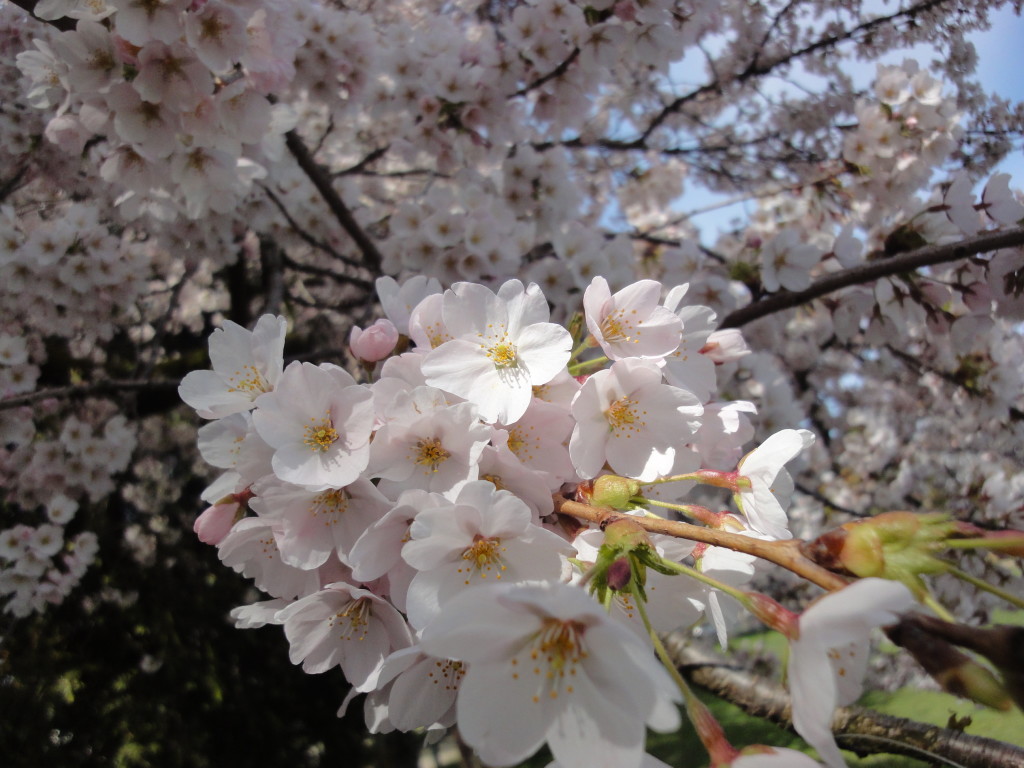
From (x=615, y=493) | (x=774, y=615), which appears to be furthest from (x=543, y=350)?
(x=774, y=615)

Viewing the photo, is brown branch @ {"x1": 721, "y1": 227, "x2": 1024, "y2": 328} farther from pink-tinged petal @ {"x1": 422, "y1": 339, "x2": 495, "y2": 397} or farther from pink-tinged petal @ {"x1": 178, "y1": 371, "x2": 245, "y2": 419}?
pink-tinged petal @ {"x1": 178, "y1": 371, "x2": 245, "y2": 419}

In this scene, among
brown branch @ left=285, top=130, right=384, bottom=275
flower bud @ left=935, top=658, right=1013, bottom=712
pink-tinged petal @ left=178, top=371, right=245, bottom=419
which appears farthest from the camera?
brown branch @ left=285, top=130, right=384, bottom=275

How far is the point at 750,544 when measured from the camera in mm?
646

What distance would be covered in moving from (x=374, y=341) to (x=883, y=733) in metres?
1.40

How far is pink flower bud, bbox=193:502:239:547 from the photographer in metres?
0.93

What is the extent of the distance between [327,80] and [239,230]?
1.24 metres

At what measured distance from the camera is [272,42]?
5.76 feet

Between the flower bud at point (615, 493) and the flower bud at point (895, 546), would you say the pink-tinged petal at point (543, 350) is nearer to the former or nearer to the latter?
the flower bud at point (615, 493)

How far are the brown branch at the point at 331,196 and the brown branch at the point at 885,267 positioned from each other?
5.50ft

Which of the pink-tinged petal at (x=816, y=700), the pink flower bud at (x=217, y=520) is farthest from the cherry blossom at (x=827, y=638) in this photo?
the pink flower bud at (x=217, y=520)

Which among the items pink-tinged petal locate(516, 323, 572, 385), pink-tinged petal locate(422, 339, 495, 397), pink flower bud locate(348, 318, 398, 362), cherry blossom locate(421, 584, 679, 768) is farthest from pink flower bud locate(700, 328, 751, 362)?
cherry blossom locate(421, 584, 679, 768)

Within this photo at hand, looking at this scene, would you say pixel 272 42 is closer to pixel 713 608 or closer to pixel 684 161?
pixel 713 608

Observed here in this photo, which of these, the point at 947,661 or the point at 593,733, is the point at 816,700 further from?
the point at 593,733

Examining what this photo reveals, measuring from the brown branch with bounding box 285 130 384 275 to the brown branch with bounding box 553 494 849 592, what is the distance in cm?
234
